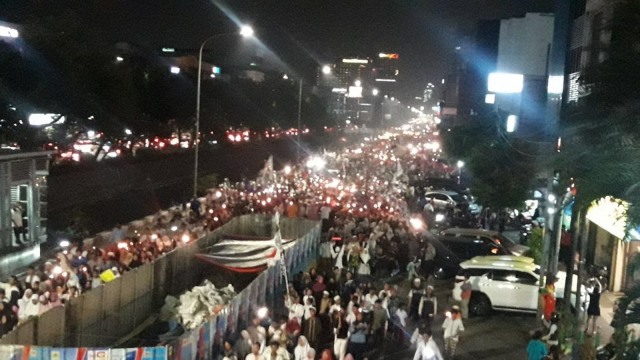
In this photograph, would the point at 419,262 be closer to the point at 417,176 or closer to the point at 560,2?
the point at 560,2

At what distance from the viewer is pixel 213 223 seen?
23.0 m

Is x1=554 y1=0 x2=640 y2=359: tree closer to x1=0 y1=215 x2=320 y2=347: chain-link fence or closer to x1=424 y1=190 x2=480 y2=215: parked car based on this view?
x1=0 y1=215 x2=320 y2=347: chain-link fence

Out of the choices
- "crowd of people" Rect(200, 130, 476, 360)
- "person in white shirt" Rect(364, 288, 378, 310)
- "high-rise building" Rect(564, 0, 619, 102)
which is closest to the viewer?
"crowd of people" Rect(200, 130, 476, 360)

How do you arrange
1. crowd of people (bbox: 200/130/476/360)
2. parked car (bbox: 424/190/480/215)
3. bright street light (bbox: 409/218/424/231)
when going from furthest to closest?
parked car (bbox: 424/190/480/215), bright street light (bbox: 409/218/424/231), crowd of people (bbox: 200/130/476/360)

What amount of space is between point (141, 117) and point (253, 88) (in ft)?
120

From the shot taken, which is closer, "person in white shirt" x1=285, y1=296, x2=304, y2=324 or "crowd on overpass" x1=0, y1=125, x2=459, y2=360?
"crowd on overpass" x1=0, y1=125, x2=459, y2=360

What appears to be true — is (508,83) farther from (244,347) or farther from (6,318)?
(6,318)

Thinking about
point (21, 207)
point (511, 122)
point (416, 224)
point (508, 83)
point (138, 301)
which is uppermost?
point (508, 83)

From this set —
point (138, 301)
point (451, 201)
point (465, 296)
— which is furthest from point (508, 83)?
point (138, 301)

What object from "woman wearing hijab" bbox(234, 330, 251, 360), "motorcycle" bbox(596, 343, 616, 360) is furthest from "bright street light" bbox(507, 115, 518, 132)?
"woman wearing hijab" bbox(234, 330, 251, 360)

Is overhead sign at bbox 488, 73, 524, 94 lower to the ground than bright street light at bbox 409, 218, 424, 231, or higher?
higher

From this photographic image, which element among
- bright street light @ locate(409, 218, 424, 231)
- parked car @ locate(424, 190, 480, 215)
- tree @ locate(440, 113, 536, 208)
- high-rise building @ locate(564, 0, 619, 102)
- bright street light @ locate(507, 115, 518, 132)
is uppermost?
high-rise building @ locate(564, 0, 619, 102)

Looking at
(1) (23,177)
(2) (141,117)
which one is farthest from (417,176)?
(1) (23,177)

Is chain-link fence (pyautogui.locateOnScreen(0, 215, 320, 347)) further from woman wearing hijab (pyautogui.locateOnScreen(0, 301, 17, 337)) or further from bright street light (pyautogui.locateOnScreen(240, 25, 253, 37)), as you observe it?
bright street light (pyautogui.locateOnScreen(240, 25, 253, 37))
